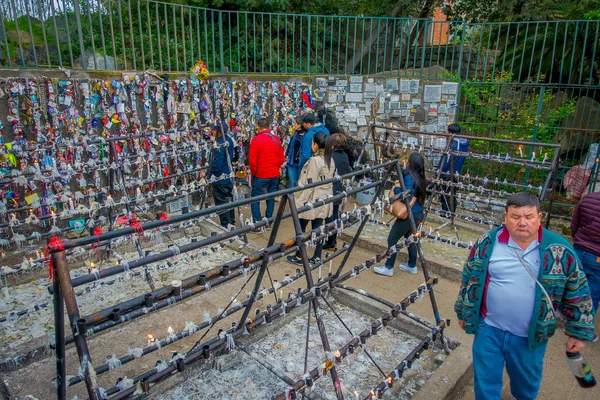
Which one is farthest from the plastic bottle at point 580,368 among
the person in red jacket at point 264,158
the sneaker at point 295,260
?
the person in red jacket at point 264,158

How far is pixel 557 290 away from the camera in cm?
250

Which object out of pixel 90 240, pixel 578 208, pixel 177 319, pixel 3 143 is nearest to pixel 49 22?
pixel 3 143

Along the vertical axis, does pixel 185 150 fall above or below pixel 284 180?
above

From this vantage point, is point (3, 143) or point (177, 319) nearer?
point (177, 319)

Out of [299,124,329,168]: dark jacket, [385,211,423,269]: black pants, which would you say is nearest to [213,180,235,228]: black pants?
[299,124,329,168]: dark jacket

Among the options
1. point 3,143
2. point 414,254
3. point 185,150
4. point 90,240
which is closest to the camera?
point 90,240

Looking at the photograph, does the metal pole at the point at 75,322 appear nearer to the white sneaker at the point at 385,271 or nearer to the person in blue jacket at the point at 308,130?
the white sneaker at the point at 385,271

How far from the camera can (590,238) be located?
12.3 ft

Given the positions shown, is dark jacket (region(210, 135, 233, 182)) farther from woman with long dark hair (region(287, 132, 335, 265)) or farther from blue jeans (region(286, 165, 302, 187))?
woman with long dark hair (region(287, 132, 335, 265))

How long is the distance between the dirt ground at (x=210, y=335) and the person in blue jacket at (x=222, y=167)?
1606 millimetres

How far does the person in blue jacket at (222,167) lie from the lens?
620 centimetres

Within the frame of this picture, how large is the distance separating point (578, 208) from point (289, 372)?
3.09 meters

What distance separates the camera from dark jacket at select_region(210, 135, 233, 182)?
6.30 meters

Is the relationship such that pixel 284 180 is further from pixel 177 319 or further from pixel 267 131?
pixel 177 319
